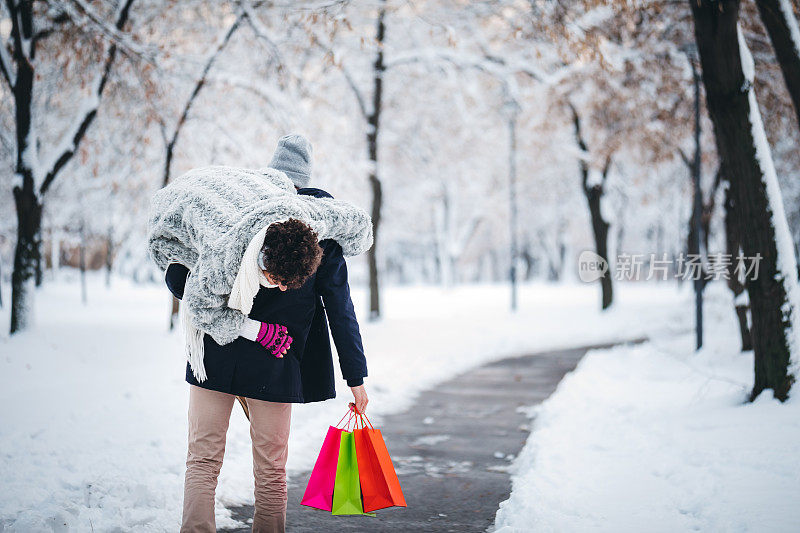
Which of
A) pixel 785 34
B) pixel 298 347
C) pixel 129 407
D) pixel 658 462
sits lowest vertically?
pixel 658 462

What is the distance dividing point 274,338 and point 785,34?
251 inches

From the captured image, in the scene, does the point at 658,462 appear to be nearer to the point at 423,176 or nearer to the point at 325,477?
the point at 325,477

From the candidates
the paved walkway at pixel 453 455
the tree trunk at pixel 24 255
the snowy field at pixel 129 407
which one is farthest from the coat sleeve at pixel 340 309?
the tree trunk at pixel 24 255

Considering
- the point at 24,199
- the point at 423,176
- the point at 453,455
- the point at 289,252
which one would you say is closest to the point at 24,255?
the point at 24,199

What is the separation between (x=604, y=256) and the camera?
68.9ft

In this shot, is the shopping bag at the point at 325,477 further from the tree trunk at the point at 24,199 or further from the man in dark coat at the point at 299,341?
the tree trunk at the point at 24,199

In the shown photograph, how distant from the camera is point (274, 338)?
122 inches

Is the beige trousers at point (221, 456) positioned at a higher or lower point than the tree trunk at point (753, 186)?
lower

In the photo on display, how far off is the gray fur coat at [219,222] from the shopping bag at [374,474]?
38.1 inches

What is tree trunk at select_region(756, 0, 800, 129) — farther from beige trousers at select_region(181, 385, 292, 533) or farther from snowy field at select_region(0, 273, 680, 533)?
beige trousers at select_region(181, 385, 292, 533)

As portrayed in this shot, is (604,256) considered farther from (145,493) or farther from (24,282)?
(145,493)

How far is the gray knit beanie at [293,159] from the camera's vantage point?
3367 millimetres

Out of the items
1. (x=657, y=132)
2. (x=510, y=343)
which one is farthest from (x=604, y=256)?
(x=510, y=343)

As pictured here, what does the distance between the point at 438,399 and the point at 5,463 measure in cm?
521
